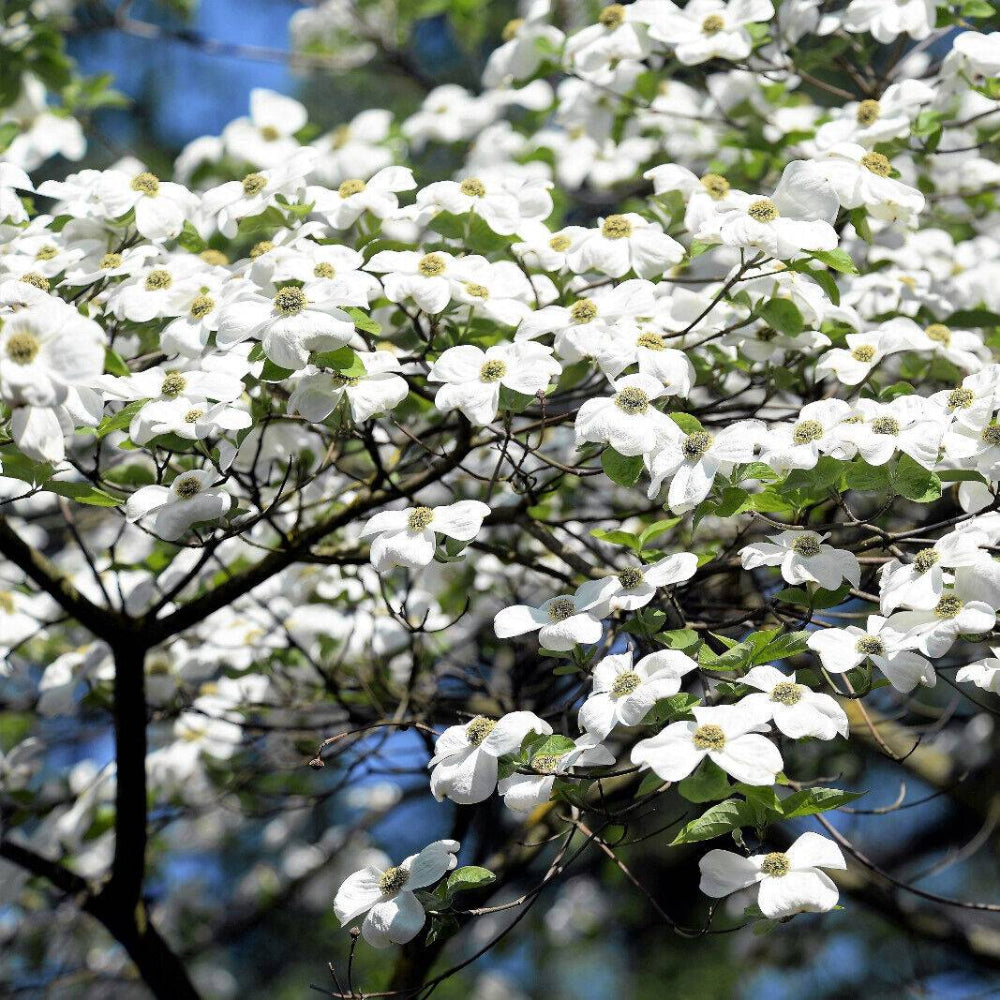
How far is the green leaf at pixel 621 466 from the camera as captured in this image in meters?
1.15

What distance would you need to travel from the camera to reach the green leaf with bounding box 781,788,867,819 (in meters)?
0.99

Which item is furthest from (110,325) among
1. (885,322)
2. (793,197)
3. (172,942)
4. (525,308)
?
(172,942)

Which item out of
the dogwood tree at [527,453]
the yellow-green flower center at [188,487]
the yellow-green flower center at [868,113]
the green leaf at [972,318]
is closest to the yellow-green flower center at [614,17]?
the dogwood tree at [527,453]

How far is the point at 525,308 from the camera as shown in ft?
4.32

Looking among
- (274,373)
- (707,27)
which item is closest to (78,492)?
(274,373)

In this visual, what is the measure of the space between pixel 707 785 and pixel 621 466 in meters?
0.32

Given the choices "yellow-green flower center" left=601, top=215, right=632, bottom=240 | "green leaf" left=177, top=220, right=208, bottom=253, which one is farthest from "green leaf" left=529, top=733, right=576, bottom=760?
"green leaf" left=177, top=220, right=208, bottom=253

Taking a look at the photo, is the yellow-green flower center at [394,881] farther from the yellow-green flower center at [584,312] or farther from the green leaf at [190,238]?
the green leaf at [190,238]

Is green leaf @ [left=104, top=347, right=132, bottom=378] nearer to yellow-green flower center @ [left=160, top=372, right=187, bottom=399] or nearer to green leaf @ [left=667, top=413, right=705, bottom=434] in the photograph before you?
yellow-green flower center @ [left=160, top=372, right=187, bottom=399]

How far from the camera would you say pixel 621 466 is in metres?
1.15

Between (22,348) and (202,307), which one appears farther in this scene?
(202,307)

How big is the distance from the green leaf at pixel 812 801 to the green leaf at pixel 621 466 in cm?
33

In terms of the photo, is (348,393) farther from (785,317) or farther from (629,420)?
(785,317)

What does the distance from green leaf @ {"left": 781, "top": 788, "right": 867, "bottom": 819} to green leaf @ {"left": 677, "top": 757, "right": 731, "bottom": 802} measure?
0.06 m
